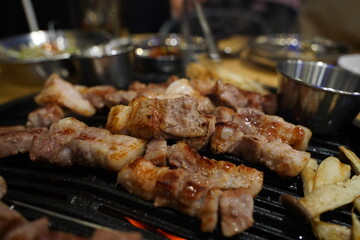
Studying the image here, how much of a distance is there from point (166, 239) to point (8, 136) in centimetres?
173

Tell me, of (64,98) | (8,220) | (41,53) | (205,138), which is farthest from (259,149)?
(41,53)

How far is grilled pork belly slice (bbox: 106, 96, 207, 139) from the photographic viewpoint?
2.28 m

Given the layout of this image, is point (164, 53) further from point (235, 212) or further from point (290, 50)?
point (235, 212)

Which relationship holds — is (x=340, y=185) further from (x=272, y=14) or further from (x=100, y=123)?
(x=272, y=14)

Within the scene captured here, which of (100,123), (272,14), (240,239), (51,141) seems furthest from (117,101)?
(272,14)

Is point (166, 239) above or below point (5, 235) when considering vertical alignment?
below

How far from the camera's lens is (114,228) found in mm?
1784

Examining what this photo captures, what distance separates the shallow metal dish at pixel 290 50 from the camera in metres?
4.82

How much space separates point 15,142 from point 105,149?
3.03 ft

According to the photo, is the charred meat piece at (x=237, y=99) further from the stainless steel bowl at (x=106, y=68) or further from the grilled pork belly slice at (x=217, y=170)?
the stainless steel bowl at (x=106, y=68)

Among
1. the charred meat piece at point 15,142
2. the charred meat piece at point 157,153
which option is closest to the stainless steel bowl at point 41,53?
the charred meat piece at point 15,142

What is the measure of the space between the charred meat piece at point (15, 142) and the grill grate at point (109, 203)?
10cm

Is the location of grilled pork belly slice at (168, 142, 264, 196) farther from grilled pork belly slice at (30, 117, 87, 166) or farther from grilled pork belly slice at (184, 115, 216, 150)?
grilled pork belly slice at (30, 117, 87, 166)

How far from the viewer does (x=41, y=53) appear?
4.93 meters
